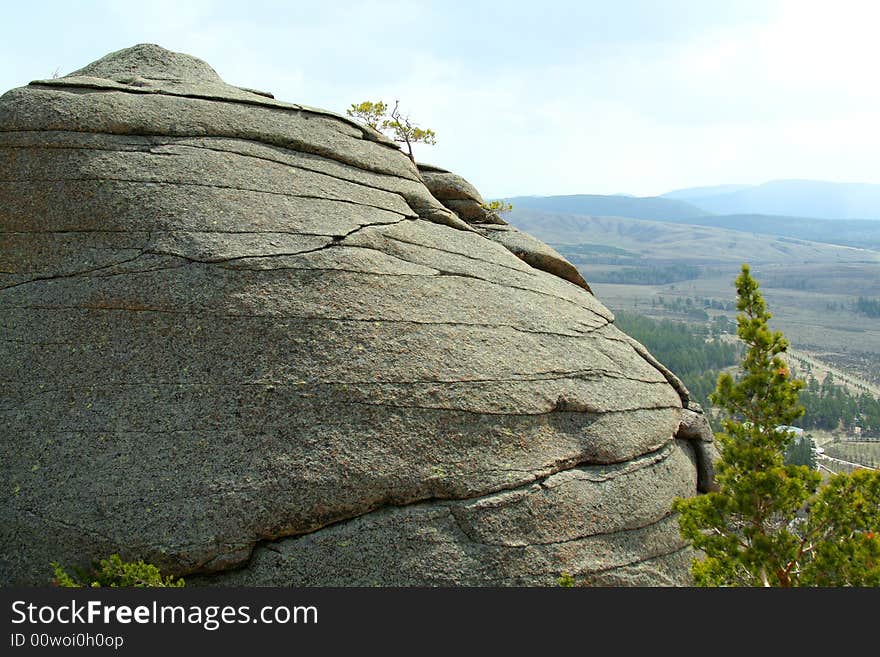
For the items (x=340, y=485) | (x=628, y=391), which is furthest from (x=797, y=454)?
(x=340, y=485)

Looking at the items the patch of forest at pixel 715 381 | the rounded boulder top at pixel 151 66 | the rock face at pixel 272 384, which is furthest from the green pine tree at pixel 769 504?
the patch of forest at pixel 715 381

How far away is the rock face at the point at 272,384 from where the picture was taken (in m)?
11.5

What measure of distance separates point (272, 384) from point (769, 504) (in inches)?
386

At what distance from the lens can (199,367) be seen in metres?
12.4

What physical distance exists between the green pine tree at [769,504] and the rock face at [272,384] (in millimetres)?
1948

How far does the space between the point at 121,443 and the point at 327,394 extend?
3888 millimetres

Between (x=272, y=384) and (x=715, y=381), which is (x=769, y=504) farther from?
(x=715, y=381)

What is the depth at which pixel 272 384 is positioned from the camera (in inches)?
482

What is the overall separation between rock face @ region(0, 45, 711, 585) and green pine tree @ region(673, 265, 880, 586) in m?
1.95

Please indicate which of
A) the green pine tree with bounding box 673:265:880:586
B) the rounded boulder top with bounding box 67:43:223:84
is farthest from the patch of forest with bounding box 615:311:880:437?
the rounded boulder top with bounding box 67:43:223:84

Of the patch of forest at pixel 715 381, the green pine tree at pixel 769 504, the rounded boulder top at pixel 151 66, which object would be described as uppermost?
the rounded boulder top at pixel 151 66

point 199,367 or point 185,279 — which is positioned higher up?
point 185,279

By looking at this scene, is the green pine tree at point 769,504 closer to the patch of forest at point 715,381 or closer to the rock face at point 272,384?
the rock face at point 272,384

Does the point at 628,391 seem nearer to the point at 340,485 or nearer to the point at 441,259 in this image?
the point at 441,259
